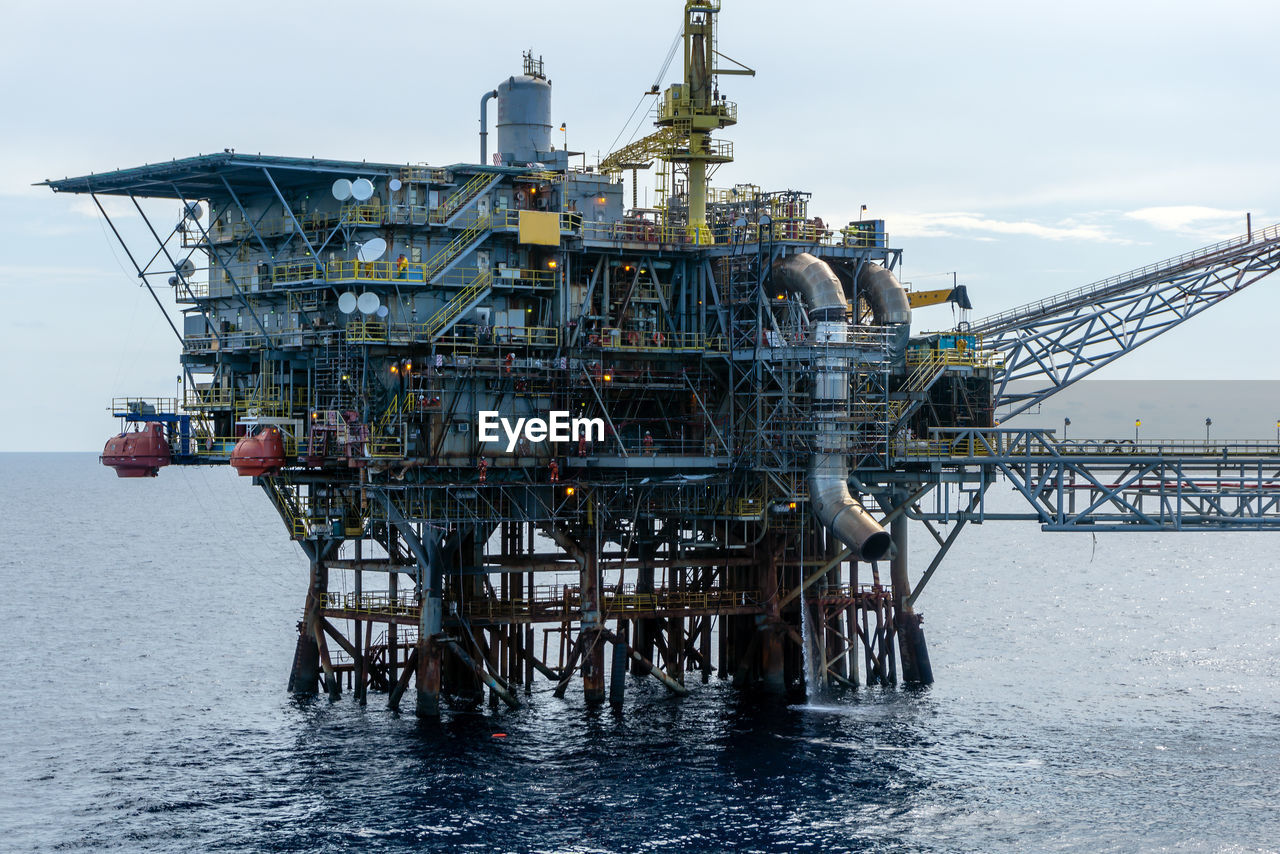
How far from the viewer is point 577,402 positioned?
75875 millimetres

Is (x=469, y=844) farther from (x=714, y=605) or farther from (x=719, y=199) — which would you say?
(x=719, y=199)

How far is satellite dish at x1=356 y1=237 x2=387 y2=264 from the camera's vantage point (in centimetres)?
7194

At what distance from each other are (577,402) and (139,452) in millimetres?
19660

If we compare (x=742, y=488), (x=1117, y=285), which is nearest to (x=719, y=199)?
(x=742, y=488)

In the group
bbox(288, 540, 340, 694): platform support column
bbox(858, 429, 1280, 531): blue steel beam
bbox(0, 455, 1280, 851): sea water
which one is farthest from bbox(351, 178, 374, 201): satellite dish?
bbox(858, 429, 1280, 531): blue steel beam

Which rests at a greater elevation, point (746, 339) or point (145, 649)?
point (746, 339)

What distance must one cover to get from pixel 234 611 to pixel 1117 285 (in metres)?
72.1

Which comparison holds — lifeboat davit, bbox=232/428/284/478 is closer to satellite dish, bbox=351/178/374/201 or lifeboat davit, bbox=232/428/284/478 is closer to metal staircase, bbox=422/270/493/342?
metal staircase, bbox=422/270/493/342

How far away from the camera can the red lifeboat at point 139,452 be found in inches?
2953

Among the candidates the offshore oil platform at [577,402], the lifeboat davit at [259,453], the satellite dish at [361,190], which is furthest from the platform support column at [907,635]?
the lifeboat davit at [259,453]

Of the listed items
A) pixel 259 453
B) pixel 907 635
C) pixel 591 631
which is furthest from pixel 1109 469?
pixel 259 453

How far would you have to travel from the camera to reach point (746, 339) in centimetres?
7662

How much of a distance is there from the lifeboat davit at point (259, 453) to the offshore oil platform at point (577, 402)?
0.50 ft

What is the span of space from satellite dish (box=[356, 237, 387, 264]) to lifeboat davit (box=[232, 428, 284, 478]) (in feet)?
27.8
